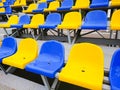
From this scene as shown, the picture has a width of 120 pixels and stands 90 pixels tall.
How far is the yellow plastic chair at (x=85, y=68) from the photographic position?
4.50 ft

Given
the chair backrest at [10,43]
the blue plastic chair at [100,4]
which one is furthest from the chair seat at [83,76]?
the blue plastic chair at [100,4]

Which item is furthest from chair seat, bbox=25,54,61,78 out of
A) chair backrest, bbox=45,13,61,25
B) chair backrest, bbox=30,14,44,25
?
chair backrest, bbox=30,14,44,25

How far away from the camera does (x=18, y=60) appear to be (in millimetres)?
2002

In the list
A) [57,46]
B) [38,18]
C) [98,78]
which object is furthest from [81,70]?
[38,18]

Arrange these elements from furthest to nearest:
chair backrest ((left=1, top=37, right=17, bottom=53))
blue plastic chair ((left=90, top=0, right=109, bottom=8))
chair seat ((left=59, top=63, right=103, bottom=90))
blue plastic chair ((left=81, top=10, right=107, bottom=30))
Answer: blue plastic chair ((left=90, top=0, right=109, bottom=8)) < blue plastic chair ((left=81, top=10, right=107, bottom=30)) < chair backrest ((left=1, top=37, right=17, bottom=53)) < chair seat ((left=59, top=63, right=103, bottom=90))

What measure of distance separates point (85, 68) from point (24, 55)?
39.7 inches

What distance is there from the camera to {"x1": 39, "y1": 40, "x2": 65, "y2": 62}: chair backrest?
1870mm

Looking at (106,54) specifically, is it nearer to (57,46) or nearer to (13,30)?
(57,46)

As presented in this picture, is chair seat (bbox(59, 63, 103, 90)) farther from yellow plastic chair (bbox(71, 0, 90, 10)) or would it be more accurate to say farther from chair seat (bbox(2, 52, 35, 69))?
yellow plastic chair (bbox(71, 0, 90, 10))

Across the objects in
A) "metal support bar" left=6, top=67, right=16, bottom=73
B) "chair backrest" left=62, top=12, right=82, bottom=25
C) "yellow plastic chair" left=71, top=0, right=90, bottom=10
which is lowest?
"metal support bar" left=6, top=67, right=16, bottom=73

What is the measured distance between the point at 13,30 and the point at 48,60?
2.25m

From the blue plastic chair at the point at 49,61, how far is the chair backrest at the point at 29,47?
0.36 feet

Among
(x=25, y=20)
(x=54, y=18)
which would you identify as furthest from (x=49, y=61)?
(x=25, y=20)

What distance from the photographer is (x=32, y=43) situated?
216 cm
